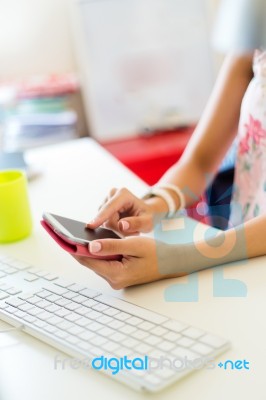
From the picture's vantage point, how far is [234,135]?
3.87 feet

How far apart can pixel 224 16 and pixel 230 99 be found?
642mm

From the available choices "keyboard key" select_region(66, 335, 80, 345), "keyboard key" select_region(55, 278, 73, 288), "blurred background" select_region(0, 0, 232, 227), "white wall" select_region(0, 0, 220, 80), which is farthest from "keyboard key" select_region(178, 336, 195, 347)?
"white wall" select_region(0, 0, 220, 80)

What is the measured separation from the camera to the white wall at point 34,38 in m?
2.16

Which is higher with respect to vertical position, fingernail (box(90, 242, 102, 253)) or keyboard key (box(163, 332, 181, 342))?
fingernail (box(90, 242, 102, 253))

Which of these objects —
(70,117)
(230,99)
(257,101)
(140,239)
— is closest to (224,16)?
(140,239)

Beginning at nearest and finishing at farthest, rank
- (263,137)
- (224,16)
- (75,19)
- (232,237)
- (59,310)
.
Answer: (224,16)
(59,310)
(232,237)
(263,137)
(75,19)

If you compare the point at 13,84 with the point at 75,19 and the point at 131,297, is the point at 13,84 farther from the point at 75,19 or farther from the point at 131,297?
the point at 131,297

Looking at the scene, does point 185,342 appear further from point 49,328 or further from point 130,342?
point 49,328

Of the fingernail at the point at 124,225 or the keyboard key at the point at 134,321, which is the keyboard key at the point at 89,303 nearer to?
the keyboard key at the point at 134,321

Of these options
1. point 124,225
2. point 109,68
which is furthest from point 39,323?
point 109,68

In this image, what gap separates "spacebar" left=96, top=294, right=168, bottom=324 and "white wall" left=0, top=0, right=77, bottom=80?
1.70 m

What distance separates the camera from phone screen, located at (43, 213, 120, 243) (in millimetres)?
707

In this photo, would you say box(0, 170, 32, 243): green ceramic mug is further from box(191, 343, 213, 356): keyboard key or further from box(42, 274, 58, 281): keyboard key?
box(191, 343, 213, 356): keyboard key

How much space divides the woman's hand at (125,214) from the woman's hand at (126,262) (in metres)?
0.09
